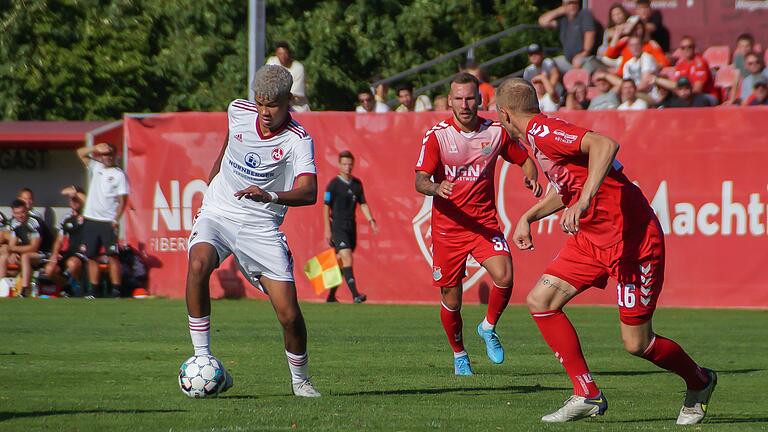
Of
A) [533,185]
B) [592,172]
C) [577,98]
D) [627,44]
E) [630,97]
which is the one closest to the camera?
[592,172]

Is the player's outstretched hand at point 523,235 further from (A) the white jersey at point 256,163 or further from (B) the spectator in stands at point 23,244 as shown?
(B) the spectator in stands at point 23,244

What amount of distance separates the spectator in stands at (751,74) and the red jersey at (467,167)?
1000cm

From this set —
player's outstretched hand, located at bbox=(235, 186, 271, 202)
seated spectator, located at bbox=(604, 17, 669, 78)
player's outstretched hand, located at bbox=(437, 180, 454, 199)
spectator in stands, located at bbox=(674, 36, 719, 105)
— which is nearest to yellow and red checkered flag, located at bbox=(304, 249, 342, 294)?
seated spectator, located at bbox=(604, 17, 669, 78)

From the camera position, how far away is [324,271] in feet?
62.5

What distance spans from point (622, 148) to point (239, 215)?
1071 cm

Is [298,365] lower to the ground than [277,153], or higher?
lower

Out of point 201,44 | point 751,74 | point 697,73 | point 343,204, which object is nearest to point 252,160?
point 343,204

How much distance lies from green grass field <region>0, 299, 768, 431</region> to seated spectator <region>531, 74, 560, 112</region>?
450 centimetres

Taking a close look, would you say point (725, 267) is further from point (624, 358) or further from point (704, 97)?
point (624, 358)

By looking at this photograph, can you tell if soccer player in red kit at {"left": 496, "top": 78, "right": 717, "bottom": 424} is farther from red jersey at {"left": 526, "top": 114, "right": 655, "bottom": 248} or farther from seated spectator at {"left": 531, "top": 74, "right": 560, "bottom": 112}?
seated spectator at {"left": 531, "top": 74, "right": 560, "bottom": 112}

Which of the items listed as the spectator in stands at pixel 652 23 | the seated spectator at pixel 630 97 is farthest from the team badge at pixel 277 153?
the spectator in stands at pixel 652 23

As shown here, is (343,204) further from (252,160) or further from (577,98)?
(252,160)

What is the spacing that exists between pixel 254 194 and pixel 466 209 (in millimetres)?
3255

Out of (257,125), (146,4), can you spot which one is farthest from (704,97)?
(146,4)
